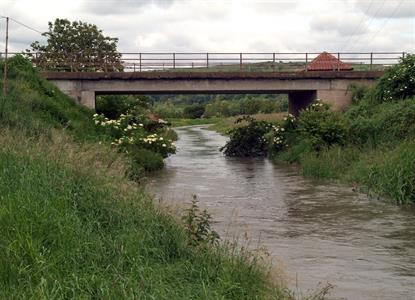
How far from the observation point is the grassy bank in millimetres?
6926

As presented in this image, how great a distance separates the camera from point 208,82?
Result: 36625mm

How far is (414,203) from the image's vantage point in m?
18.1

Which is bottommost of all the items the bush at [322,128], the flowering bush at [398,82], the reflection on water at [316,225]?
the reflection on water at [316,225]

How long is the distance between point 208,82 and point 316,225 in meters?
22.2

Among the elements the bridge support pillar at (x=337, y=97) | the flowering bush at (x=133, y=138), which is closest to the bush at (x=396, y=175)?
the flowering bush at (x=133, y=138)

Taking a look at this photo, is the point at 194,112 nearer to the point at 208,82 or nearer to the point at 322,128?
the point at 208,82

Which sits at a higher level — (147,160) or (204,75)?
(204,75)

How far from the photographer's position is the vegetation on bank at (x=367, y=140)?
65.9 ft

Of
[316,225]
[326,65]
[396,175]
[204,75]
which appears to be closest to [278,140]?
[204,75]

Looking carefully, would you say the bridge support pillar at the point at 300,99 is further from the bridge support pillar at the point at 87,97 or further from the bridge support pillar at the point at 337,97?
the bridge support pillar at the point at 87,97

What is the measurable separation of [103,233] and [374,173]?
1429 centimetres

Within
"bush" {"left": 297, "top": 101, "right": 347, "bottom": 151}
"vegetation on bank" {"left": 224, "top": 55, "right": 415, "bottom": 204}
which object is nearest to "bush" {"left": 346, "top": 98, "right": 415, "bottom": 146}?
"vegetation on bank" {"left": 224, "top": 55, "right": 415, "bottom": 204}

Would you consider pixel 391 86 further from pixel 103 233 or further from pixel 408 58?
pixel 103 233

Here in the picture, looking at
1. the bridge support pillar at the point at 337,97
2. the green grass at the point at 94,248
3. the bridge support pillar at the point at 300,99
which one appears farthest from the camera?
the bridge support pillar at the point at 300,99
